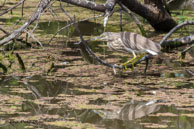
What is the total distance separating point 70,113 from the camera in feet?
15.6

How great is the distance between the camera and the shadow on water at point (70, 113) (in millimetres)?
4428

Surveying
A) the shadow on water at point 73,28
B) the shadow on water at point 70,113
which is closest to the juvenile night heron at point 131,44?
the shadow on water at point 70,113

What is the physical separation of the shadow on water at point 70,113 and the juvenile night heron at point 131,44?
1.22m

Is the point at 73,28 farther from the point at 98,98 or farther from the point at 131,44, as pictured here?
the point at 98,98

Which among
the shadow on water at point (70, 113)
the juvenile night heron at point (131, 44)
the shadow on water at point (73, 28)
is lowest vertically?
the shadow on water at point (70, 113)

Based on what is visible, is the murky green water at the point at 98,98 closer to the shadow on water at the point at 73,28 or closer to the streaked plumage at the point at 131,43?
the streaked plumage at the point at 131,43

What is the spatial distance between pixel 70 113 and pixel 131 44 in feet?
6.82

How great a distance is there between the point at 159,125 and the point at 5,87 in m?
2.16

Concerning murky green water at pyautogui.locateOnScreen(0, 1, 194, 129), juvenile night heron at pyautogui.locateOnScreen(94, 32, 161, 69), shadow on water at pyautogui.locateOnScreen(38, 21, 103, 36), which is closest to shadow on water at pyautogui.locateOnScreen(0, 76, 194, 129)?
murky green water at pyautogui.locateOnScreen(0, 1, 194, 129)

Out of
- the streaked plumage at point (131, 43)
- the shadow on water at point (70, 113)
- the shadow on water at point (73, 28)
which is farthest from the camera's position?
the shadow on water at point (73, 28)

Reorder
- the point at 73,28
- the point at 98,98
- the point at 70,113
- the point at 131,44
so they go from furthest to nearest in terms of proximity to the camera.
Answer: the point at 73,28, the point at 131,44, the point at 98,98, the point at 70,113

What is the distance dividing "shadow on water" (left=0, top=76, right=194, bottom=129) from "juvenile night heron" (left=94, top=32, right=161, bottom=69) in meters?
1.22

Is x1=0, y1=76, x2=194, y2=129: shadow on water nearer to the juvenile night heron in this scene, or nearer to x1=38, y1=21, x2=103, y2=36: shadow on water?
the juvenile night heron

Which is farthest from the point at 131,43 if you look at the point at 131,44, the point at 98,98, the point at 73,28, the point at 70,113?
the point at 73,28
